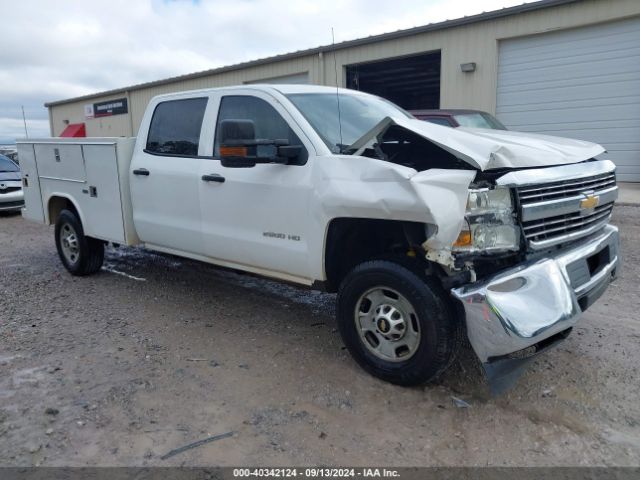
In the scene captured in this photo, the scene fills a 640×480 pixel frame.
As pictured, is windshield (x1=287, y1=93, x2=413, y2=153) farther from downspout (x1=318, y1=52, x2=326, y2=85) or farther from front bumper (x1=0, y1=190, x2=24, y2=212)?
downspout (x1=318, y1=52, x2=326, y2=85)

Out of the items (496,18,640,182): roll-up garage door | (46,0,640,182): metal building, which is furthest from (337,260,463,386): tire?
(496,18,640,182): roll-up garage door

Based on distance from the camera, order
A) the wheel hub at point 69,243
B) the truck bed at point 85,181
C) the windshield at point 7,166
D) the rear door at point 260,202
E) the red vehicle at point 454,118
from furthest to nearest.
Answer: the windshield at point 7,166
the red vehicle at point 454,118
the wheel hub at point 69,243
the truck bed at point 85,181
the rear door at point 260,202

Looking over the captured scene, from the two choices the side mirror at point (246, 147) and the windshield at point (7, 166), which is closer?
the side mirror at point (246, 147)

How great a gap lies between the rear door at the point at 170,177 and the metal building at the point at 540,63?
20.6ft

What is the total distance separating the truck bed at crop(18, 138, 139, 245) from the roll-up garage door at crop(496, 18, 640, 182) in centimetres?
1060

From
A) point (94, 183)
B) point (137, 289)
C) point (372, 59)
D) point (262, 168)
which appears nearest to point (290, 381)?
point (262, 168)

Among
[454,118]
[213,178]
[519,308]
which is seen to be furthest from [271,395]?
[454,118]

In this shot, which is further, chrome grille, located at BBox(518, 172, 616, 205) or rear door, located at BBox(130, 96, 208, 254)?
rear door, located at BBox(130, 96, 208, 254)

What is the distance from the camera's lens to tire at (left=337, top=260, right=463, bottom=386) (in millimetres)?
3143

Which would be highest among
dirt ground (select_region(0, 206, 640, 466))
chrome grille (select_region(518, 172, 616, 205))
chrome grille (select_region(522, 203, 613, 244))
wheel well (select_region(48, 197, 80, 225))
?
chrome grille (select_region(518, 172, 616, 205))

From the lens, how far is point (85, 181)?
228 inches

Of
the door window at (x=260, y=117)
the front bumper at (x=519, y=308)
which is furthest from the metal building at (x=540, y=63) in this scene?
the front bumper at (x=519, y=308)

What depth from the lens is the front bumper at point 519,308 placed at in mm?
2846

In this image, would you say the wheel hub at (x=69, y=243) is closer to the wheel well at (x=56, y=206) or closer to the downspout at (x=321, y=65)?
the wheel well at (x=56, y=206)
